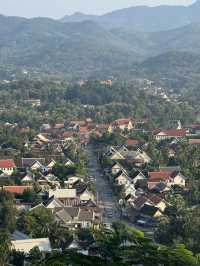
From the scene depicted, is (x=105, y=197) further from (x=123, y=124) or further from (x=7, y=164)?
(x=123, y=124)

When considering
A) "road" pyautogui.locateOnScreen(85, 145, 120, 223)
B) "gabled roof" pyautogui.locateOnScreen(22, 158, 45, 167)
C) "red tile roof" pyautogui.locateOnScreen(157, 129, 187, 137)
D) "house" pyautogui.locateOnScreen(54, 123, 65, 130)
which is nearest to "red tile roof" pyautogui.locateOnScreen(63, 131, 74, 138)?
"house" pyautogui.locateOnScreen(54, 123, 65, 130)

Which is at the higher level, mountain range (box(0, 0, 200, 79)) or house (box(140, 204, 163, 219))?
house (box(140, 204, 163, 219))

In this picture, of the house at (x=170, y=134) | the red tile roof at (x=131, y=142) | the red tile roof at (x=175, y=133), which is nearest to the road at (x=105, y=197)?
the red tile roof at (x=131, y=142)

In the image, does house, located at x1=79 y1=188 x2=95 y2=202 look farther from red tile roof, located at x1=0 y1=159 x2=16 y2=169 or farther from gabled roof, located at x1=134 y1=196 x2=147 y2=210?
red tile roof, located at x1=0 y1=159 x2=16 y2=169

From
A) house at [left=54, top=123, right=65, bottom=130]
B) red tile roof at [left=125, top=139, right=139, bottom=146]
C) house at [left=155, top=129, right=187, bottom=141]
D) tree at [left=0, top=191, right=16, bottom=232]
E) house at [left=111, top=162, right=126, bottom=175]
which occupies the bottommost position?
house at [left=54, top=123, right=65, bottom=130]

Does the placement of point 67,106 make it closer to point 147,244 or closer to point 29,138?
point 29,138

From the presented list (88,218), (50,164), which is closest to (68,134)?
(50,164)

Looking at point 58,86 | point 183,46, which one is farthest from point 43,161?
point 183,46

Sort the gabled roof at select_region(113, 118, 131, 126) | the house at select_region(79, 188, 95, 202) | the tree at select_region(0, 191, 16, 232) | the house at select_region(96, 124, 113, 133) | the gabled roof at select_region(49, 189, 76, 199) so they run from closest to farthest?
the tree at select_region(0, 191, 16, 232) → the gabled roof at select_region(49, 189, 76, 199) → the house at select_region(79, 188, 95, 202) → the house at select_region(96, 124, 113, 133) → the gabled roof at select_region(113, 118, 131, 126)
